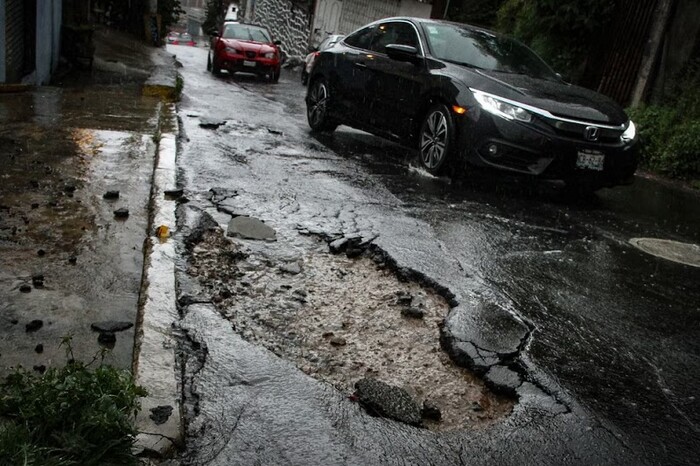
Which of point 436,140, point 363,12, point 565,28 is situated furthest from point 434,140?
point 363,12

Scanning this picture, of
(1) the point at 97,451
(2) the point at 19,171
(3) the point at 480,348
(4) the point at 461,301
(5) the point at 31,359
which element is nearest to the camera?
(1) the point at 97,451

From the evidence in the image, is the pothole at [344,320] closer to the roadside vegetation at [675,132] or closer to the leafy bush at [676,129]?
the roadside vegetation at [675,132]

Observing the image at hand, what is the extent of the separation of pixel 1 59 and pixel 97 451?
8.79 meters

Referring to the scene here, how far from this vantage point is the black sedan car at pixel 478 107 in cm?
671

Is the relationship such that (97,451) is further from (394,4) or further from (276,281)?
(394,4)

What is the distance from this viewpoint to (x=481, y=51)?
7961mm

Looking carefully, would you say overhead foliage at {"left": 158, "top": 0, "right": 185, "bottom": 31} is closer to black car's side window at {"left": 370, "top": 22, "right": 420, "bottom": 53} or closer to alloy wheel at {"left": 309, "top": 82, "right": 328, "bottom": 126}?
alloy wheel at {"left": 309, "top": 82, "right": 328, "bottom": 126}

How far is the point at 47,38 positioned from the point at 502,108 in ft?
29.4

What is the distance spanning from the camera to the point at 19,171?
5648 millimetres

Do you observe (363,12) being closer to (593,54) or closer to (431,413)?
(593,54)

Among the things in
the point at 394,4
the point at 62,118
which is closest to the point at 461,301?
the point at 62,118

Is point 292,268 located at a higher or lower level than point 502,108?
lower

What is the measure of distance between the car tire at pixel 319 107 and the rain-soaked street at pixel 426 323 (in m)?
2.80

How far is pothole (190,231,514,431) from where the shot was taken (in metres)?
3.17
